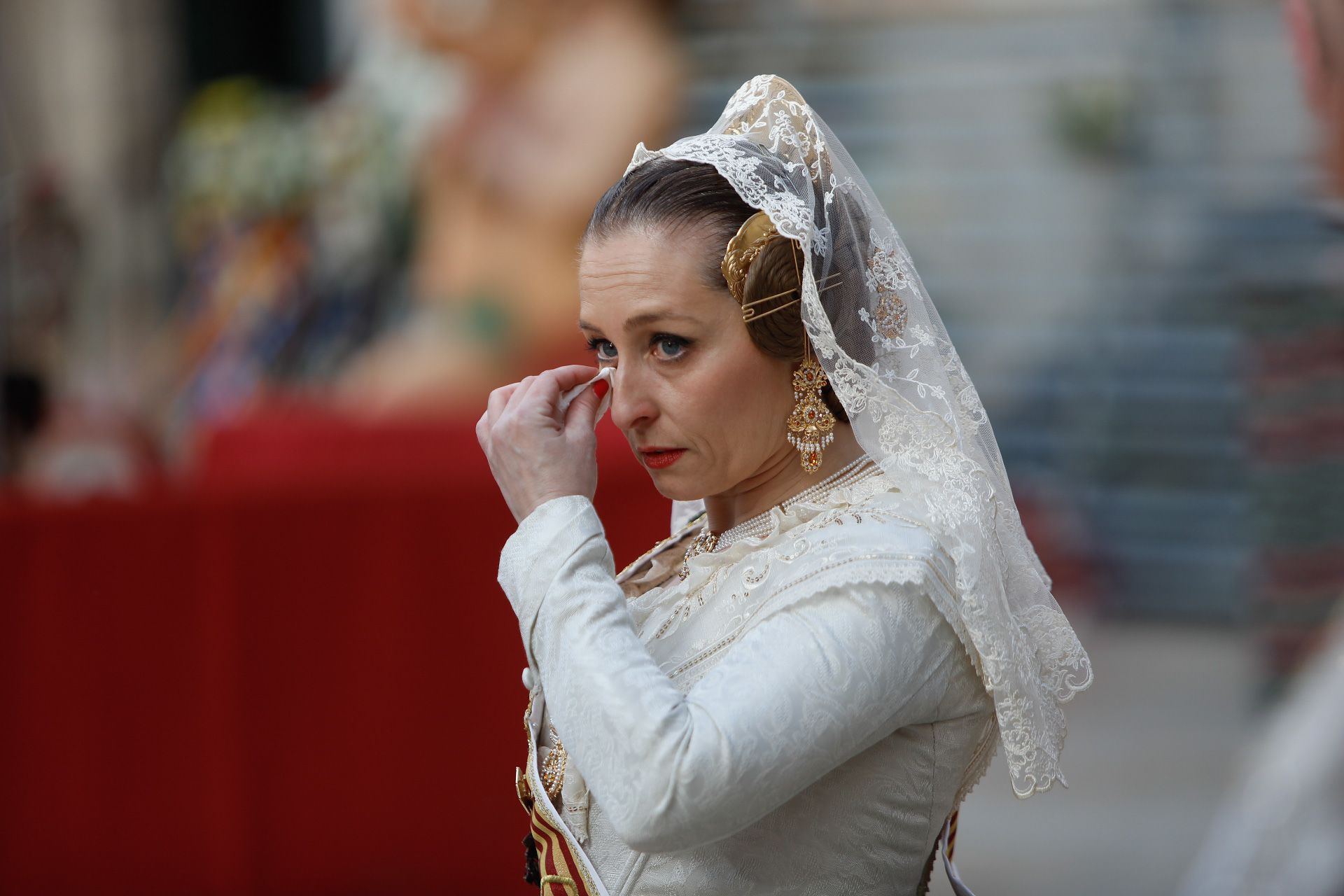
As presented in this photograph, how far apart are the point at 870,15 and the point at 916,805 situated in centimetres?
697

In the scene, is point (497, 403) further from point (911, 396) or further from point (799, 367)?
point (911, 396)

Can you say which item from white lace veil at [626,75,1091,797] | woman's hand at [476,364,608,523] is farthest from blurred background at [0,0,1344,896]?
woman's hand at [476,364,608,523]

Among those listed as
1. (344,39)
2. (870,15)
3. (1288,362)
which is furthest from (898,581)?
(344,39)

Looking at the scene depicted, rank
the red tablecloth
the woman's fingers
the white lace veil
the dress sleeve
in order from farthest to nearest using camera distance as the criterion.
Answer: the red tablecloth, the woman's fingers, the white lace veil, the dress sleeve

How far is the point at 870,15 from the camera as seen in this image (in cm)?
812

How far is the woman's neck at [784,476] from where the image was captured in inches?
73.2

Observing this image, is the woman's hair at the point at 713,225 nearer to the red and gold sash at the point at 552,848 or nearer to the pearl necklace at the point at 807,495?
the pearl necklace at the point at 807,495

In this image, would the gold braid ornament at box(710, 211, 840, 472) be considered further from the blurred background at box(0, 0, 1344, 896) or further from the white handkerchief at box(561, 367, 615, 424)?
the blurred background at box(0, 0, 1344, 896)

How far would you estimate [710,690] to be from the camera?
5.09ft

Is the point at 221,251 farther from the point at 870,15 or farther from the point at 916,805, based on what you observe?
the point at 916,805

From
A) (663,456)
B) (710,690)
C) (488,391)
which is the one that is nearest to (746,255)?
(663,456)

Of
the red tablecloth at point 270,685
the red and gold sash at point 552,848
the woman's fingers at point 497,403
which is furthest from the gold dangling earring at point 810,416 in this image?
the red tablecloth at point 270,685

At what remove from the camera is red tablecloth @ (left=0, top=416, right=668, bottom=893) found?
4.05 m

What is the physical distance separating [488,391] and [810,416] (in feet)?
21.9
